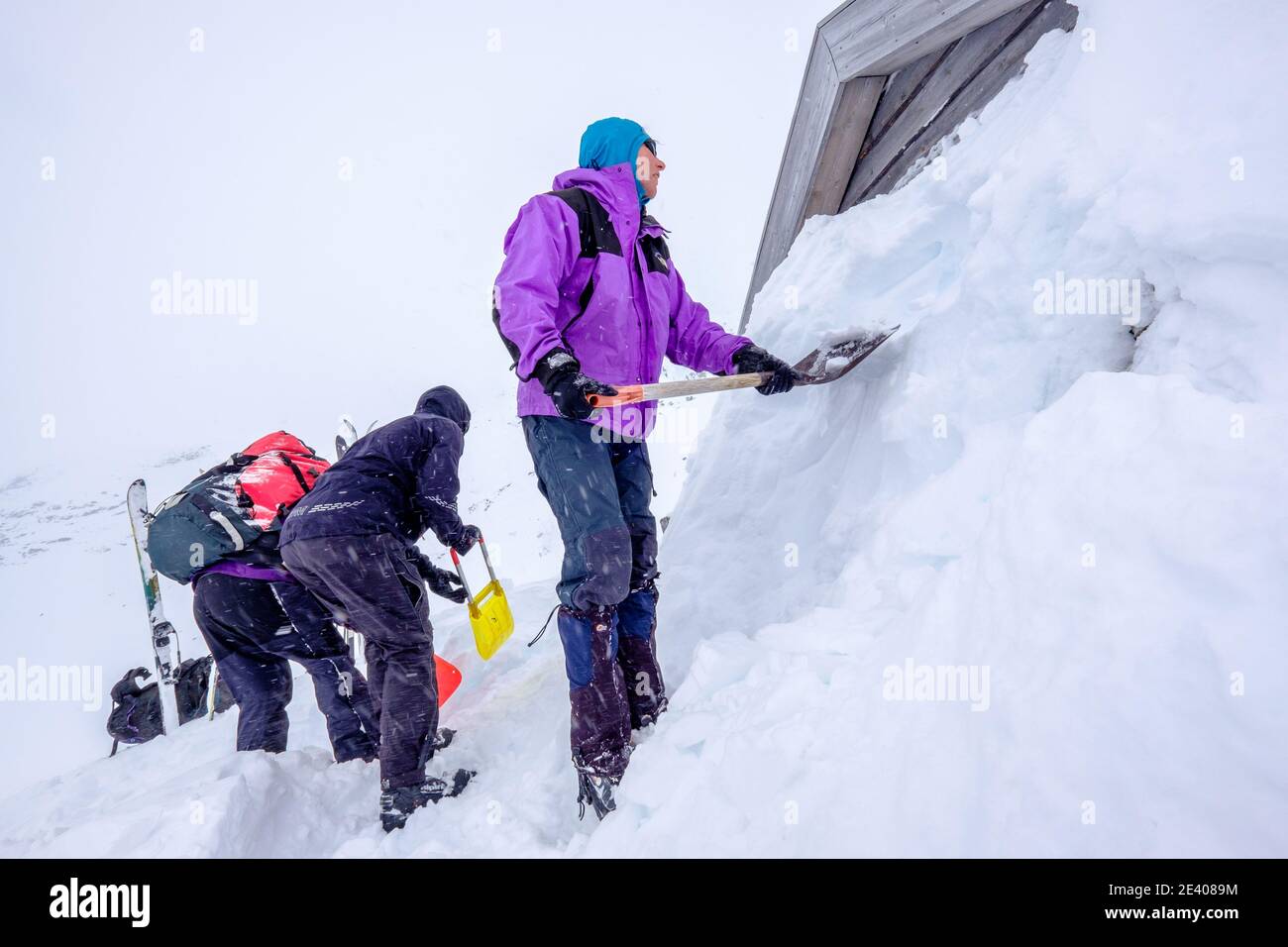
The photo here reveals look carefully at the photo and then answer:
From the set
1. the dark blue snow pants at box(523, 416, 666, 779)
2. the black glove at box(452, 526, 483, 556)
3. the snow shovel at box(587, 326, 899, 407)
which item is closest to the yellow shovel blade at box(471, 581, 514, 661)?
the black glove at box(452, 526, 483, 556)

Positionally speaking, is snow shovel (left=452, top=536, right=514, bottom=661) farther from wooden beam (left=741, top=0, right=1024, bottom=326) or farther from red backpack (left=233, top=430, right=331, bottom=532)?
wooden beam (left=741, top=0, right=1024, bottom=326)

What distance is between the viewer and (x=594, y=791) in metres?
2.07

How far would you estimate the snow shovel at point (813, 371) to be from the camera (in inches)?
88.5

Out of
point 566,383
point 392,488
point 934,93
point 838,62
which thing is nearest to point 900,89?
point 934,93

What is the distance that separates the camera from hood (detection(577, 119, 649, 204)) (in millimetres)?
2314

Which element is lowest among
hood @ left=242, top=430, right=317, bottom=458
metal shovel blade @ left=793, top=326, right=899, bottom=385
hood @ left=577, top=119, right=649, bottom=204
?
hood @ left=242, top=430, right=317, bottom=458

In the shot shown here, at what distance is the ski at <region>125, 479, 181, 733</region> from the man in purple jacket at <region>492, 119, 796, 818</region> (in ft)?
15.0

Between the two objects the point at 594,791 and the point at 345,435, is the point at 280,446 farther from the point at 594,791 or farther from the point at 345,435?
the point at 345,435

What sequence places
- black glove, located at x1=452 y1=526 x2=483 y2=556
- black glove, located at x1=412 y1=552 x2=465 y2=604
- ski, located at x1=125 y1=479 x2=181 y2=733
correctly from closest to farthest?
1. black glove, located at x1=452 y1=526 x2=483 y2=556
2. black glove, located at x1=412 y1=552 x2=465 y2=604
3. ski, located at x1=125 y1=479 x2=181 y2=733

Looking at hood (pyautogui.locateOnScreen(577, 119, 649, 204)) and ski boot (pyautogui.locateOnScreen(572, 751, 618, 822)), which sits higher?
hood (pyautogui.locateOnScreen(577, 119, 649, 204))

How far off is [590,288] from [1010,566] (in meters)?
1.55
